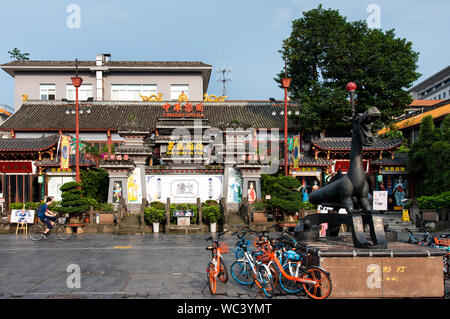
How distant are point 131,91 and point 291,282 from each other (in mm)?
34569

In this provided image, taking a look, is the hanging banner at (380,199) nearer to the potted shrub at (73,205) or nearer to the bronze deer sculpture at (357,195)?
the bronze deer sculpture at (357,195)

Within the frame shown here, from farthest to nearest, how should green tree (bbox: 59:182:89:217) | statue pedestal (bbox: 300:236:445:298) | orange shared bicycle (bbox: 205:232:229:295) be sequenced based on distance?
green tree (bbox: 59:182:89:217) < orange shared bicycle (bbox: 205:232:229:295) < statue pedestal (bbox: 300:236:445:298)

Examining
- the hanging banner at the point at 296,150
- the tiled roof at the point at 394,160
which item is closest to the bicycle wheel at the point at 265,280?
the hanging banner at the point at 296,150

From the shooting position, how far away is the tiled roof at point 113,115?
3183 centimetres

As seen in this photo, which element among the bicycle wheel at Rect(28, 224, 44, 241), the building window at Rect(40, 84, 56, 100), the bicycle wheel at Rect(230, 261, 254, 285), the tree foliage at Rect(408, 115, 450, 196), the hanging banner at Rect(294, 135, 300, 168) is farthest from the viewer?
the building window at Rect(40, 84, 56, 100)

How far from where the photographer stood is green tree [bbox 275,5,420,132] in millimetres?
27547

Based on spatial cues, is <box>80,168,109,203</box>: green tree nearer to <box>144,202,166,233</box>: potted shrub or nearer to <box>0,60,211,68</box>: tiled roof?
<box>144,202,166,233</box>: potted shrub

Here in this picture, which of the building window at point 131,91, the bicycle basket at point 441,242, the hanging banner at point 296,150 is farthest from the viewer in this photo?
the building window at point 131,91

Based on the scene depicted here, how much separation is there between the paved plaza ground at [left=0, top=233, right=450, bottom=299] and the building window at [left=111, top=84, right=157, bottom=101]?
24.5m

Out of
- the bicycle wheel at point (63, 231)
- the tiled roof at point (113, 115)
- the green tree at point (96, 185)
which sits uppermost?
the tiled roof at point (113, 115)

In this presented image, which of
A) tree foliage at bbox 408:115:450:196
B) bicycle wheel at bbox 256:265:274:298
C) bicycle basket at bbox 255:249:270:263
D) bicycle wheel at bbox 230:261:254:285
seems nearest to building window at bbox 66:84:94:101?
tree foliage at bbox 408:115:450:196

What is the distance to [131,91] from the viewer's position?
128 ft

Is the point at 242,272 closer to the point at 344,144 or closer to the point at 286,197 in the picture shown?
the point at 286,197

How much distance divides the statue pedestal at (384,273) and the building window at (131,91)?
34.6 meters
